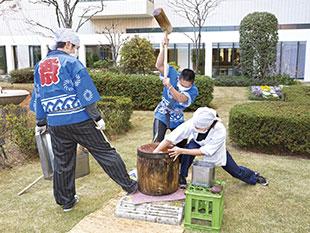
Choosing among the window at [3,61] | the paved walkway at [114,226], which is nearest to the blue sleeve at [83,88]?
the paved walkway at [114,226]

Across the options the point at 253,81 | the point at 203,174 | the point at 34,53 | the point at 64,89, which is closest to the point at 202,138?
the point at 203,174

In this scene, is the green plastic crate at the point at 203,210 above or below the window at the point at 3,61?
below

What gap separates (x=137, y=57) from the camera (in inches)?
481

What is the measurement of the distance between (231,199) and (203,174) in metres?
0.73

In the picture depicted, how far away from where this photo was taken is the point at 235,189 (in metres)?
3.71

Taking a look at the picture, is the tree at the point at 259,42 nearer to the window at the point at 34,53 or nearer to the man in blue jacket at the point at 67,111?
the man in blue jacket at the point at 67,111

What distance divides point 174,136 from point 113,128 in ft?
10.3

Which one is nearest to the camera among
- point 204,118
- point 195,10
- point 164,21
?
point 204,118

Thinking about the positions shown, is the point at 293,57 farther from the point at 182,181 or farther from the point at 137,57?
the point at 182,181

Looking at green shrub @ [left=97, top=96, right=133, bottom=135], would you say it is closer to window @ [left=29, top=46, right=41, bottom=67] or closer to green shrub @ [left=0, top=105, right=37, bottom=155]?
green shrub @ [left=0, top=105, right=37, bottom=155]

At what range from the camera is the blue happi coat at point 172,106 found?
3.51 meters

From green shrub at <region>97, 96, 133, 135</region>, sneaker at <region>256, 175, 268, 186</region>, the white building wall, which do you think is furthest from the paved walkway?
the white building wall

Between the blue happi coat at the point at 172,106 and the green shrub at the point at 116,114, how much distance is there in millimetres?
2606

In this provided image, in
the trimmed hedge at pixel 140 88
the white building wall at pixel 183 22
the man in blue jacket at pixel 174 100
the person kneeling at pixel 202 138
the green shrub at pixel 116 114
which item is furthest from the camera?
the white building wall at pixel 183 22
